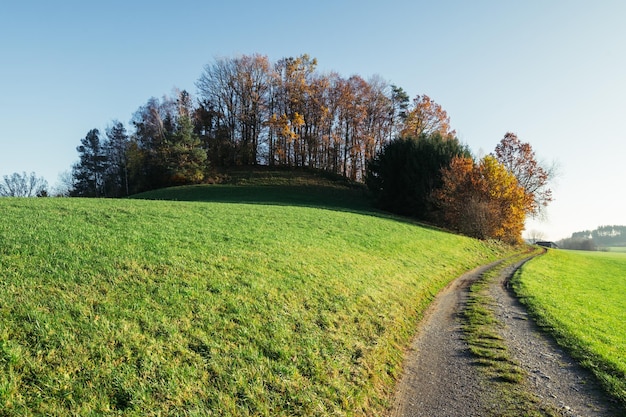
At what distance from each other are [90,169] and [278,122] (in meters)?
39.1

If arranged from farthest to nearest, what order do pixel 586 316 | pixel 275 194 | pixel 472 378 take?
pixel 275 194 < pixel 586 316 < pixel 472 378

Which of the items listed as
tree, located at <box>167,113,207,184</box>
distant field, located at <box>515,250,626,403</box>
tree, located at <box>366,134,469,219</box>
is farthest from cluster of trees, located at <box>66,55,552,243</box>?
distant field, located at <box>515,250,626,403</box>

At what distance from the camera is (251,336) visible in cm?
697

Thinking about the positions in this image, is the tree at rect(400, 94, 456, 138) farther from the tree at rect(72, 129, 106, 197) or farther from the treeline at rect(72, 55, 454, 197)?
the tree at rect(72, 129, 106, 197)

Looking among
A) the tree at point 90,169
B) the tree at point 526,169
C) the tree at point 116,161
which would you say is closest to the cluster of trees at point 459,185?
the tree at point 526,169

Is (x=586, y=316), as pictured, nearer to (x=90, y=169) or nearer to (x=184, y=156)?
(x=184, y=156)

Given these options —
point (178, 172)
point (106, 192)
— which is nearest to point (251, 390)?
point (178, 172)

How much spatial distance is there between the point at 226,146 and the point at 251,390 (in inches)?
2495

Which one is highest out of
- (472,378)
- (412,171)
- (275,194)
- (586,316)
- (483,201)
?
(412,171)

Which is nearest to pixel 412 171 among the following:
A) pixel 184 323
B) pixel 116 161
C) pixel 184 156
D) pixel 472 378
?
pixel 184 156

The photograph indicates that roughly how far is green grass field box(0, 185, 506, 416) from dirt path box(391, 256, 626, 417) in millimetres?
531

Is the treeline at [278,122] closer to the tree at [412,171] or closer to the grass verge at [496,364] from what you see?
the tree at [412,171]

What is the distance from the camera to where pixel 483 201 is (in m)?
34.8

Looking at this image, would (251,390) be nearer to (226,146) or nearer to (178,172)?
(178,172)
